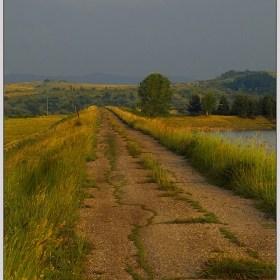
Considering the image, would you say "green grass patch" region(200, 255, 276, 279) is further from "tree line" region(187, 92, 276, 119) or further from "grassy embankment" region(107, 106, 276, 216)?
"tree line" region(187, 92, 276, 119)

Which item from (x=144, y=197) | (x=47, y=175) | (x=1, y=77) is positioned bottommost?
(x=144, y=197)

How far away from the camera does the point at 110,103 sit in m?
171

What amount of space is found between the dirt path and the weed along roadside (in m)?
0.01

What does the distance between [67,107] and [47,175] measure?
133886mm

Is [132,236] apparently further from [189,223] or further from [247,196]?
[247,196]

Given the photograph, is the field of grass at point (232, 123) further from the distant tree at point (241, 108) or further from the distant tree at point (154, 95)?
the distant tree at point (154, 95)

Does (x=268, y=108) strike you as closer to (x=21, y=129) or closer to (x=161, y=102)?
(x=161, y=102)

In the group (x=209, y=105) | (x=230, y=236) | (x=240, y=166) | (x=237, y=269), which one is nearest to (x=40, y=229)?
(x=237, y=269)

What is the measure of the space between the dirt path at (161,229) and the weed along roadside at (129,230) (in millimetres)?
12

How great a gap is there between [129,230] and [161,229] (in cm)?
46

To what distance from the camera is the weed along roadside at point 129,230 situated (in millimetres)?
4293

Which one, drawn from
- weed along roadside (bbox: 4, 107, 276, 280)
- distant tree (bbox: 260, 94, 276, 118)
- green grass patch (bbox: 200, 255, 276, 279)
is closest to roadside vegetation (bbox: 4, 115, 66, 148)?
weed along roadside (bbox: 4, 107, 276, 280)

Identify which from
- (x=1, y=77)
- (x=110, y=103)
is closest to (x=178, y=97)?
(x=110, y=103)

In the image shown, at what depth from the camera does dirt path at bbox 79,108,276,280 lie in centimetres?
460
